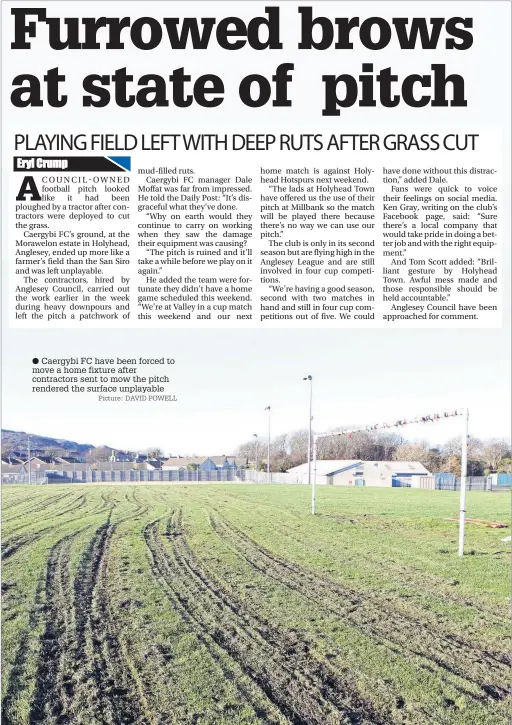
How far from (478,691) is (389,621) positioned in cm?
209

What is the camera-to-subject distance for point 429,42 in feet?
21.4

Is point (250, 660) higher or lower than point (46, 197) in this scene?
lower

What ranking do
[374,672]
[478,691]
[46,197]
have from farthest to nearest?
1. [46,197]
2. [374,672]
3. [478,691]

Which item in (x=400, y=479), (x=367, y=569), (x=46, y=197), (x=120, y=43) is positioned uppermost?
(x=120, y=43)

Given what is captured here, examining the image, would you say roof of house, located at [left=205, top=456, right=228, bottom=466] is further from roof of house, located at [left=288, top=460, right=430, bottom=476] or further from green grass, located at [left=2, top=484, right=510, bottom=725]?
green grass, located at [left=2, top=484, right=510, bottom=725]

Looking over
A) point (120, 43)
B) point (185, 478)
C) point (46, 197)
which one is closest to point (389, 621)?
point (46, 197)

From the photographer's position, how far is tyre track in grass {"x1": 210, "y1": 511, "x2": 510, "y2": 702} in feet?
18.7

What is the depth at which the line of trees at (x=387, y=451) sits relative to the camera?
143 feet

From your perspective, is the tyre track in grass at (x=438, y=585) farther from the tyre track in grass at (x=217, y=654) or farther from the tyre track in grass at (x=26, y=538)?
the tyre track in grass at (x=26, y=538)

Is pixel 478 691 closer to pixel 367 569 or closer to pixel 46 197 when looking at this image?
pixel 367 569

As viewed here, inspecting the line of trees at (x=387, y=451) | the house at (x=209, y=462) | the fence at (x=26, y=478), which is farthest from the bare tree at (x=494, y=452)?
the fence at (x=26, y=478)

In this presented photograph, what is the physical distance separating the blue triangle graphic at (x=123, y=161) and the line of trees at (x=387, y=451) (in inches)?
1234

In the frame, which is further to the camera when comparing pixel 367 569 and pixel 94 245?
pixel 367 569

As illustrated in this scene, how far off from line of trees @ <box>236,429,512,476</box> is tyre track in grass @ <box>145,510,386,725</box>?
29109 mm
